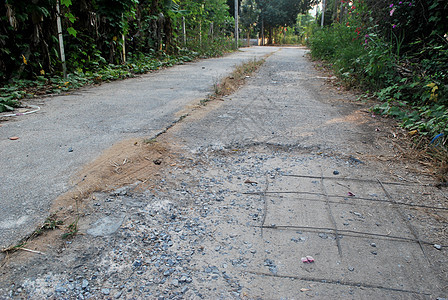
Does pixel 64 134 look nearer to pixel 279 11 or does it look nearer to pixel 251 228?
pixel 251 228

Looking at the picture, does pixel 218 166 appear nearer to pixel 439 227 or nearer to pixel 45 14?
pixel 439 227

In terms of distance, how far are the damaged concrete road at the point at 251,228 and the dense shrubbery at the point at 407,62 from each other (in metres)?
0.69

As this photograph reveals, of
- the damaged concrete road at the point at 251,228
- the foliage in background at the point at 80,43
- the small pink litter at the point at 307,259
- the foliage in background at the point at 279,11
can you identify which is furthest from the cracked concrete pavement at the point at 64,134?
the foliage in background at the point at 279,11

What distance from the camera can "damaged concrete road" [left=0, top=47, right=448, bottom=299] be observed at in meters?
1.36

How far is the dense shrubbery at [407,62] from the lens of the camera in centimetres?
334

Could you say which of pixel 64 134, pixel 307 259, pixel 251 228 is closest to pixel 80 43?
pixel 64 134

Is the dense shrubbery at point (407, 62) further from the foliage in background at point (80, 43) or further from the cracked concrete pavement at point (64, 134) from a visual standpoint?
the foliage in background at point (80, 43)

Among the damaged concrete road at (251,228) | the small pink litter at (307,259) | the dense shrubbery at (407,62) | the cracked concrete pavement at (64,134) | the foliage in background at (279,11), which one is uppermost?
the foliage in background at (279,11)

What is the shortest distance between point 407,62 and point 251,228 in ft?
12.8

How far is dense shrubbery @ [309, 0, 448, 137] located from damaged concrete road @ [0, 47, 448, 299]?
0.69m

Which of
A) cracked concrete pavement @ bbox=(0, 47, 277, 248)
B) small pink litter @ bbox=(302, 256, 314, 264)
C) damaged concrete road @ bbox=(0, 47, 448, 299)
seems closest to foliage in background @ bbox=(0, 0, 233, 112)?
cracked concrete pavement @ bbox=(0, 47, 277, 248)

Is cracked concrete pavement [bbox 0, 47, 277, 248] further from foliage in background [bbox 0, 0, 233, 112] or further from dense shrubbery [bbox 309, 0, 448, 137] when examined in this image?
dense shrubbery [bbox 309, 0, 448, 137]

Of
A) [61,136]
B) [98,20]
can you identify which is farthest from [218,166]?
[98,20]

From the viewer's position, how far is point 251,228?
176cm
